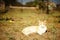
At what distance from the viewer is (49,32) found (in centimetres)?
246

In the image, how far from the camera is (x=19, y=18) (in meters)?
2.53

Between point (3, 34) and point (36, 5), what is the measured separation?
0.70 metres

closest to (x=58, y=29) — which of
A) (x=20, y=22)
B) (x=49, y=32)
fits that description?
(x=49, y=32)

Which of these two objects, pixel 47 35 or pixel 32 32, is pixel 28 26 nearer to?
pixel 32 32

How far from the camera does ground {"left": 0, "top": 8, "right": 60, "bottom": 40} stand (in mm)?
2426

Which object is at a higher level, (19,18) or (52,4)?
(52,4)

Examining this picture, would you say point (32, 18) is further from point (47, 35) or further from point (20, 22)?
point (47, 35)

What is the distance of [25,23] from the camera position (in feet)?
8.23

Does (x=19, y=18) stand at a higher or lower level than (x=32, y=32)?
higher

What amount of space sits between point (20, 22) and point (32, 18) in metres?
0.21

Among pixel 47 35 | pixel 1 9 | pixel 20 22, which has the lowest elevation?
pixel 47 35

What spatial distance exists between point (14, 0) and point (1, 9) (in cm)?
26

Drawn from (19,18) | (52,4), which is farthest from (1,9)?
(52,4)

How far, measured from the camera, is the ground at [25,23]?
243 centimetres
